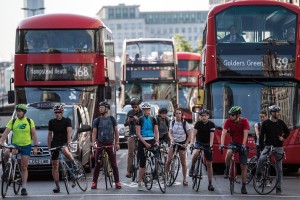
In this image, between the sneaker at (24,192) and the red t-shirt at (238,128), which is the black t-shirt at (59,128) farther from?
the red t-shirt at (238,128)

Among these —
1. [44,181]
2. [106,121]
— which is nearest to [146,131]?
[106,121]

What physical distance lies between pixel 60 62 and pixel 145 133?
8.24m

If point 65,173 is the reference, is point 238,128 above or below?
above

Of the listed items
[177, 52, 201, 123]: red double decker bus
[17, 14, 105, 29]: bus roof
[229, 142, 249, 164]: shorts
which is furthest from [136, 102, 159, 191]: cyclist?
[177, 52, 201, 123]: red double decker bus

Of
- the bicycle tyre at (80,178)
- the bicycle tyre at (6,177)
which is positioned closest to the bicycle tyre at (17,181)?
the bicycle tyre at (6,177)

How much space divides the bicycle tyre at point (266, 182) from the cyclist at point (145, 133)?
2051 millimetres

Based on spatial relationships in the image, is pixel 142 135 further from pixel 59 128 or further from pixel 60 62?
pixel 60 62

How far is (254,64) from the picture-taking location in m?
22.2

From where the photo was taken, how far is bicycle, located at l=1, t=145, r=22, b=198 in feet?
56.1

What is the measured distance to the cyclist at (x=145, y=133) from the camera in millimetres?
18122

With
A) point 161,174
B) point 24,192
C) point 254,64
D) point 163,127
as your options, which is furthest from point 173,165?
point 254,64

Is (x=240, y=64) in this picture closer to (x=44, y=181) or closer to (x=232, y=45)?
(x=232, y=45)

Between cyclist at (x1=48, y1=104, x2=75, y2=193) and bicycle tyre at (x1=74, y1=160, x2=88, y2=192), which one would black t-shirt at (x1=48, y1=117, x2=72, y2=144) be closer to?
cyclist at (x1=48, y1=104, x2=75, y2=193)

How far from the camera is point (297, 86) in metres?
22.2
